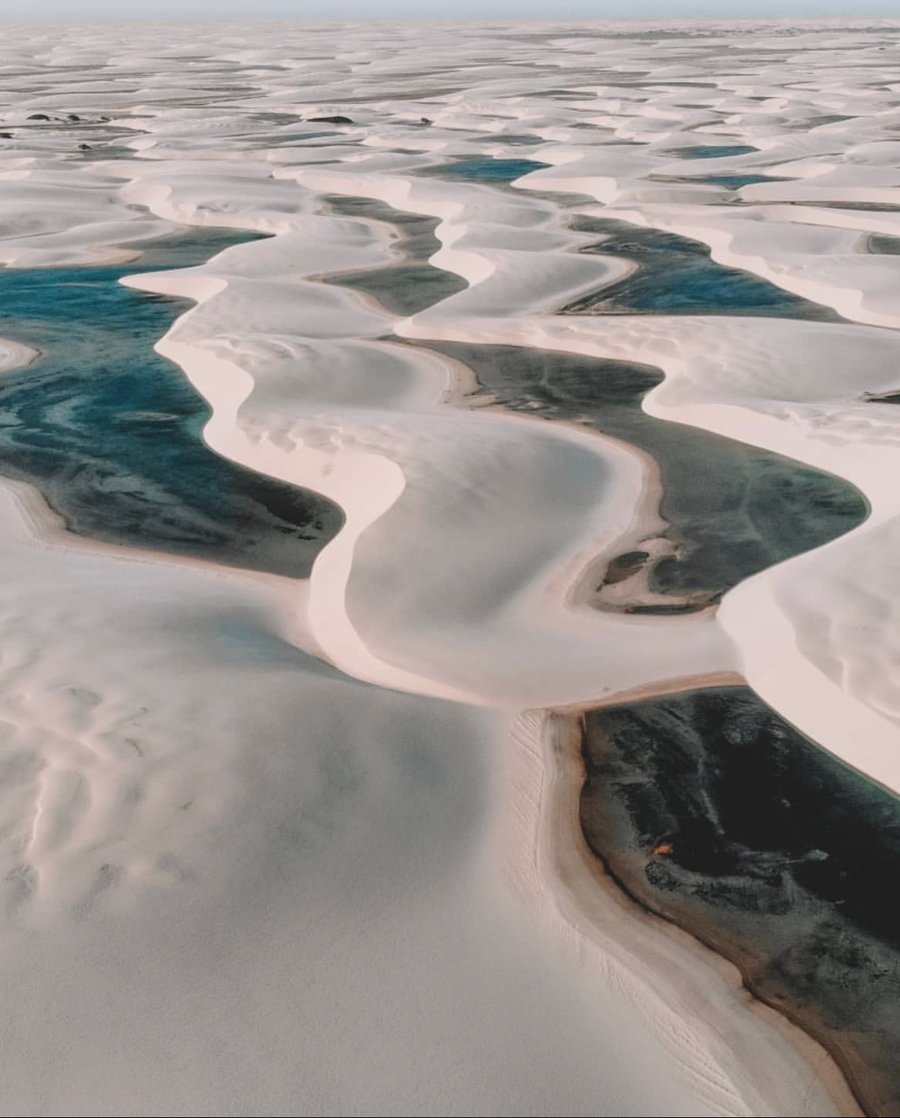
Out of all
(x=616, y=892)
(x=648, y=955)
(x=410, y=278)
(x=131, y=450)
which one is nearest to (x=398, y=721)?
(x=616, y=892)

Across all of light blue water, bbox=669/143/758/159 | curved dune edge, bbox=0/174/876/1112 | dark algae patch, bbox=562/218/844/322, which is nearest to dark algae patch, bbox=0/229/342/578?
curved dune edge, bbox=0/174/876/1112

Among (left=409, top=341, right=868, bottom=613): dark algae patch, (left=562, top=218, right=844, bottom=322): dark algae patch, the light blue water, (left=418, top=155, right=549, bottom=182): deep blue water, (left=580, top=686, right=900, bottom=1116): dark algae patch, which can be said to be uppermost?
(left=580, top=686, right=900, bottom=1116): dark algae patch

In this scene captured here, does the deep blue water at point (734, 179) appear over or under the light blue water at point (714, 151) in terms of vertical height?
over

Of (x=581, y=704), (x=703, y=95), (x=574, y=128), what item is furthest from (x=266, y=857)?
(x=703, y=95)

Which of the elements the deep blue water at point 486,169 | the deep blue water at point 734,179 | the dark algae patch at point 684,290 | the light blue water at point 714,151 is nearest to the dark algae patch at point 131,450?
the dark algae patch at point 684,290

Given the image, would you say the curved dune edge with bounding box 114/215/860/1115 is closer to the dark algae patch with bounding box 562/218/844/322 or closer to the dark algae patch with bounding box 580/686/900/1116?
the dark algae patch with bounding box 580/686/900/1116

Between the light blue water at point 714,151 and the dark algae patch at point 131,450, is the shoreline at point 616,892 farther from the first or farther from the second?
the light blue water at point 714,151
